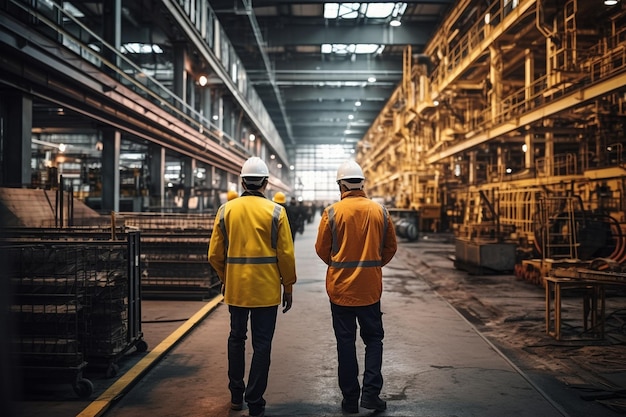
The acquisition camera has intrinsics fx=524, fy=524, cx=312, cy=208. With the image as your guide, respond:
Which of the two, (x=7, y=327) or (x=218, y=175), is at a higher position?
(x=218, y=175)

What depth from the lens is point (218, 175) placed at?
3981 centimetres

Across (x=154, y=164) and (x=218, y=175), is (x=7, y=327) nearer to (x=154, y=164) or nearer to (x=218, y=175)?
(x=154, y=164)

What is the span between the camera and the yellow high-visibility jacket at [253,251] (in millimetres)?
4004

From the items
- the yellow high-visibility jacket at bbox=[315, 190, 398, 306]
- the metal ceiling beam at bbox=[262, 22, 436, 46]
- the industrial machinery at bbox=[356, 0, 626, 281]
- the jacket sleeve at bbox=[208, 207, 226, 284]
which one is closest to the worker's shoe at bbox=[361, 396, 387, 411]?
the yellow high-visibility jacket at bbox=[315, 190, 398, 306]

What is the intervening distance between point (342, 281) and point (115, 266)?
2411mm

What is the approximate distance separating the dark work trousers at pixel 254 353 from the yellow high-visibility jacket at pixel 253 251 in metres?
0.11

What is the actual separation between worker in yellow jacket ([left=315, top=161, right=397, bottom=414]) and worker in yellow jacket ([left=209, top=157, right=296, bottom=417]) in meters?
0.36

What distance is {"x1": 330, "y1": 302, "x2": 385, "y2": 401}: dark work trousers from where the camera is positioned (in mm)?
4062

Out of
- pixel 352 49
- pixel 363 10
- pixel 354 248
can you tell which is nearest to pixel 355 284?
pixel 354 248

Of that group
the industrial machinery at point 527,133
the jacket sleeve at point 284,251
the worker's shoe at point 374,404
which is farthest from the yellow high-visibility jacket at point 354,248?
the industrial machinery at point 527,133

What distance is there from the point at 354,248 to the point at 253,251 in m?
0.80

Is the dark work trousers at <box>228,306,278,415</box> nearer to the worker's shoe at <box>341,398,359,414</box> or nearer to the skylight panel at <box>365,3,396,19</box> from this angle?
the worker's shoe at <box>341,398,359,414</box>

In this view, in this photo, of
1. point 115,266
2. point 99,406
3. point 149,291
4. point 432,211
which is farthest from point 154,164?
point 99,406

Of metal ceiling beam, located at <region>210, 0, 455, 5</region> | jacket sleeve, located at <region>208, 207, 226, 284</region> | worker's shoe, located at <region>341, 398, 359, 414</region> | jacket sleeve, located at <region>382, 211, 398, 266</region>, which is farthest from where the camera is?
metal ceiling beam, located at <region>210, 0, 455, 5</region>
